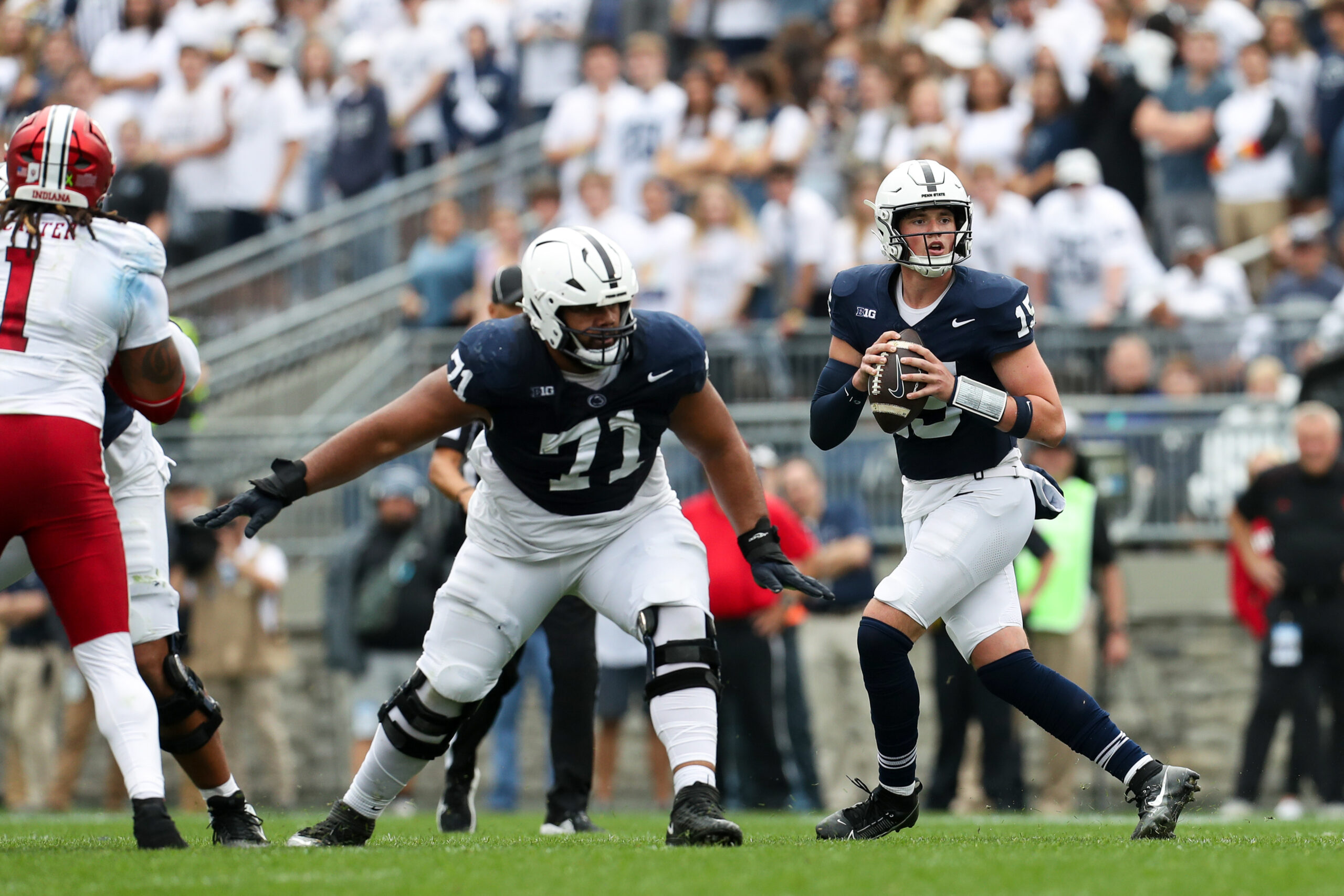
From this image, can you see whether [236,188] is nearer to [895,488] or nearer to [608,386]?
[895,488]

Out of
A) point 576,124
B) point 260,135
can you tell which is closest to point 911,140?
point 576,124

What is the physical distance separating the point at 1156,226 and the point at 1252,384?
7.50 feet

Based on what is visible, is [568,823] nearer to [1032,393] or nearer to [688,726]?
[688,726]

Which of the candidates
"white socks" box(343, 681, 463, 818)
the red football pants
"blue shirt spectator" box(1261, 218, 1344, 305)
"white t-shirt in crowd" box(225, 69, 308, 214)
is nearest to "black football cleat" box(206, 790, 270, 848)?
"white socks" box(343, 681, 463, 818)

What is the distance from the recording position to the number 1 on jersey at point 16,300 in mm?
6133

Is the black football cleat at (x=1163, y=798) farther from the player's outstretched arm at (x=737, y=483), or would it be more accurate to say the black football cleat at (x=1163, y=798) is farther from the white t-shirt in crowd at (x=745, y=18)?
the white t-shirt in crowd at (x=745, y=18)

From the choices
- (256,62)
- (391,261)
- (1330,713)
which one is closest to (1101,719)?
→ (1330,713)

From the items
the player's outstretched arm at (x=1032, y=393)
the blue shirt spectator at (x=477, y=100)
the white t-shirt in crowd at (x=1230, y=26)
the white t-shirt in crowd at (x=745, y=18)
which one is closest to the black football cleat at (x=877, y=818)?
the player's outstretched arm at (x=1032, y=393)

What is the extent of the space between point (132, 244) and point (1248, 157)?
10.1 meters

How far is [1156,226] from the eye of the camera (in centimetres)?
1446

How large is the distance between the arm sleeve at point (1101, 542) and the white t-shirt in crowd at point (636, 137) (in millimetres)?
5546

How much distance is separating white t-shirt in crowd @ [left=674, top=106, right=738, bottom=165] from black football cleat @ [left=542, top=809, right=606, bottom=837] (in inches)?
316

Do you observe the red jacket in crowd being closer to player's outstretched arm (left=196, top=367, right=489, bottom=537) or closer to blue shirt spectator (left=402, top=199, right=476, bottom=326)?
blue shirt spectator (left=402, top=199, right=476, bottom=326)

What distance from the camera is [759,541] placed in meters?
6.75
